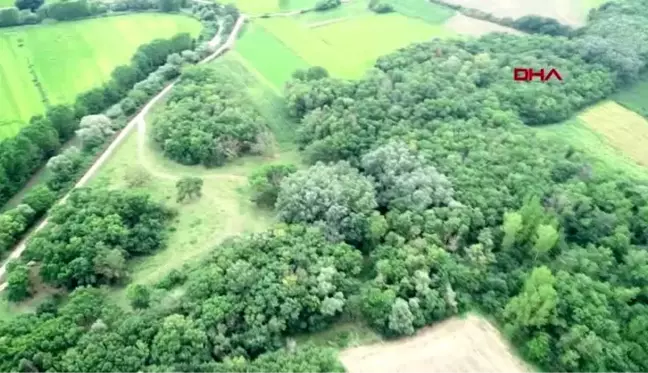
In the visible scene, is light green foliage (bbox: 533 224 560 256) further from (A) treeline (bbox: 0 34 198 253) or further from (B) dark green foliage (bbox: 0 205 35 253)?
(B) dark green foliage (bbox: 0 205 35 253)

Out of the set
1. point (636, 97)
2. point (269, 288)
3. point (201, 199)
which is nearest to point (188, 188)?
point (201, 199)

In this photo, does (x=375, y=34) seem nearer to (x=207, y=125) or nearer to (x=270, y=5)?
(x=270, y=5)

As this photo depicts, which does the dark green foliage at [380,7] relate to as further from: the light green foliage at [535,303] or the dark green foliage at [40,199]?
the light green foliage at [535,303]

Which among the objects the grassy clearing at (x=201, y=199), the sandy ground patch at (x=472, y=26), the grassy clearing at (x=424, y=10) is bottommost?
the grassy clearing at (x=201, y=199)

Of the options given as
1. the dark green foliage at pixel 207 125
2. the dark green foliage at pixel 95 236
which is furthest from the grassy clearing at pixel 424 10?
the dark green foliage at pixel 95 236

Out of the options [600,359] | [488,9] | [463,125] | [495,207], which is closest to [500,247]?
[495,207]
